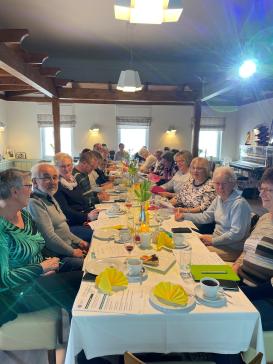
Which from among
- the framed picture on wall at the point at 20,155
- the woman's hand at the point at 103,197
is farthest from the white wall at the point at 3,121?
the woman's hand at the point at 103,197

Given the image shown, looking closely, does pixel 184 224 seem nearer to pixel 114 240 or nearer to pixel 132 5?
pixel 114 240

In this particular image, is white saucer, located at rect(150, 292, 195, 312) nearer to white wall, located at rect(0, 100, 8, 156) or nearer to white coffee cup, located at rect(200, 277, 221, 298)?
white coffee cup, located at rect(200, 277, 221, 298)

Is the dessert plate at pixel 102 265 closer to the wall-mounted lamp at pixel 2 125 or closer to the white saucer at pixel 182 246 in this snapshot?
the white saucer at pixel 182 246

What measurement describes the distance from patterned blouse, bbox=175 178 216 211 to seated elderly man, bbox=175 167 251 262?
1.57 ft

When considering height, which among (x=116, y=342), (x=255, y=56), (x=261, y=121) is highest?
(x=255, y=56)

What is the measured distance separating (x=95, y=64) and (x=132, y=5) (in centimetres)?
491

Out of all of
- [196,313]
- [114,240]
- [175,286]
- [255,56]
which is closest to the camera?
[196,313]

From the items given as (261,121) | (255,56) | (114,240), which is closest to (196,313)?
(114,240)

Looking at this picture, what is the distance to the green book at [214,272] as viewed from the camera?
1.45 metres

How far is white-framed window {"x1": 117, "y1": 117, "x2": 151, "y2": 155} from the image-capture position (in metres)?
9.35

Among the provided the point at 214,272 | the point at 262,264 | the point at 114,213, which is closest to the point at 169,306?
the point at 214,272

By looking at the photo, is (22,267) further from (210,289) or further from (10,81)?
(10,81)

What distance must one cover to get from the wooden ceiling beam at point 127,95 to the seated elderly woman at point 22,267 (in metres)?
4.23

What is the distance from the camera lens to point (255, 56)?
5.13m
